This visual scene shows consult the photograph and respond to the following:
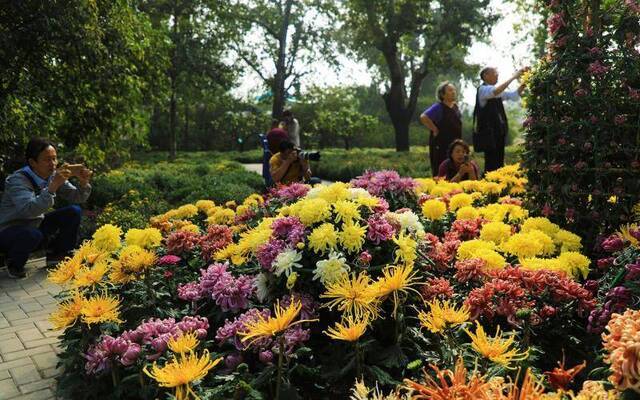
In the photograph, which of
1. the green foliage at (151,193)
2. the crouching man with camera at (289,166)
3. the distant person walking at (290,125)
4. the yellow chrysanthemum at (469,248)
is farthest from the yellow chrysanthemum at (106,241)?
the distant person walking at (290,125)

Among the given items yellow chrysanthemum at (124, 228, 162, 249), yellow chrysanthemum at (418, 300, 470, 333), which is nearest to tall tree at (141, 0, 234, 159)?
yellow chrysanthemum at (124, 228, 162, 249)

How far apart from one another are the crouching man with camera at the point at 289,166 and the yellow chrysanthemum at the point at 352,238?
3.22 meters

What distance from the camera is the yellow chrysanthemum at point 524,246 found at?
259cm

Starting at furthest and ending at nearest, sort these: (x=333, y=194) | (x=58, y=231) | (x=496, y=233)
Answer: (x=58, y=231) → (x=496, y=233) → (x=333, y=194)

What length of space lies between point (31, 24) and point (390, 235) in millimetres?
5424

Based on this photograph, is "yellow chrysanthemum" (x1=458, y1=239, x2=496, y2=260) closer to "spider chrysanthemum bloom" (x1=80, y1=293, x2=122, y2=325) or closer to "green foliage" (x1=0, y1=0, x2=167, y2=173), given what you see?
"spider chrysanthemum bloom" (x1=80, y1=293, x2=122, y2=325)

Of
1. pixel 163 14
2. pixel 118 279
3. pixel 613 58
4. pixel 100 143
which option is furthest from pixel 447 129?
pixel 163 14

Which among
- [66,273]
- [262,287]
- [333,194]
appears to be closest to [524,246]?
[333,194]

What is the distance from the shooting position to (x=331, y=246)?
2.26 metres

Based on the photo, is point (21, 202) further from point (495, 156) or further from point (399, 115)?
point (399, 115)

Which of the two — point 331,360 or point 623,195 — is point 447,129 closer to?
point 623,195

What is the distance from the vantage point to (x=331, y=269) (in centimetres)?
217

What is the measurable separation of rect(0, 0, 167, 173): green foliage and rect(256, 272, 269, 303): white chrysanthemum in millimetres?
4777

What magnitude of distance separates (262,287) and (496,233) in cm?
139
